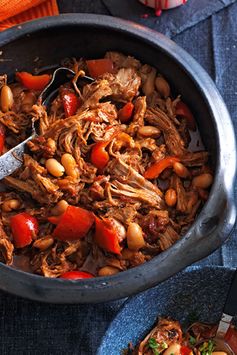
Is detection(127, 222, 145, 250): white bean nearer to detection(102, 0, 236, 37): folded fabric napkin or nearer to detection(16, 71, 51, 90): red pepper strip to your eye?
detection(16, 71, 51, 90): red pepper strip

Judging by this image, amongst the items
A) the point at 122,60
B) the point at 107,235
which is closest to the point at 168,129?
the point at 122,60

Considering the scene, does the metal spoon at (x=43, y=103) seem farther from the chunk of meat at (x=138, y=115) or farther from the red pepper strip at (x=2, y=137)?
the chunk of meat at (x=138, y=115)

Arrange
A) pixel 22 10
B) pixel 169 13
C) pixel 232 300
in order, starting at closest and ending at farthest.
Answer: pixel 232 300 < pixel 22 10 < pixel 169 13

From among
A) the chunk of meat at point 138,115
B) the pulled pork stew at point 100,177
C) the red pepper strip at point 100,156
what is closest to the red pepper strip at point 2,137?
the pulled pork stew at point 100,177

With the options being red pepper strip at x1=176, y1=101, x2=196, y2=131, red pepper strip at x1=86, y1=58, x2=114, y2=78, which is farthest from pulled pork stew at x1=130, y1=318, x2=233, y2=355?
red pepper strip at x1=86, y1=58, x2=114, y2=78

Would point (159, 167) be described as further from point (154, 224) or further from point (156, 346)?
point (156, 346)

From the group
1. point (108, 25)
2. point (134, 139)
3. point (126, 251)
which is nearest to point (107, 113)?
point (134, 139)
